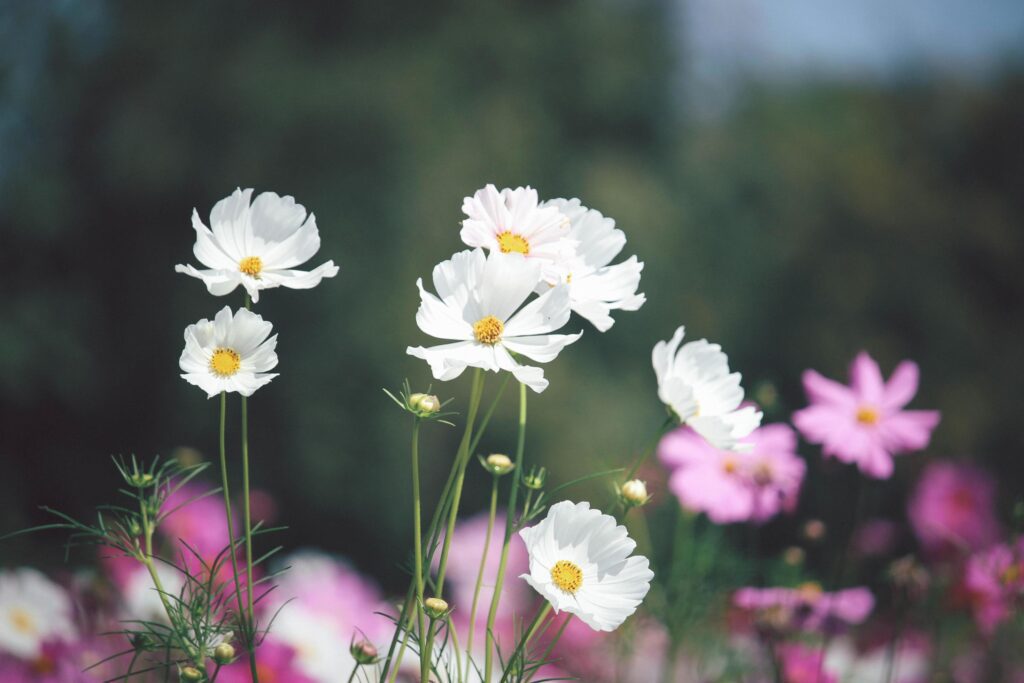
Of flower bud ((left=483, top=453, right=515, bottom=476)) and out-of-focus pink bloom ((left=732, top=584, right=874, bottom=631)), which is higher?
flower bud ((left=483, top=453, right=515, bottom=476))

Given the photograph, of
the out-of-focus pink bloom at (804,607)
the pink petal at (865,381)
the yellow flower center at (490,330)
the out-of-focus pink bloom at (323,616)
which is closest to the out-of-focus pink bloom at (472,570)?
the out-of-focus pink bloom at (323,616)

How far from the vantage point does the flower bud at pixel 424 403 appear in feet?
1.37

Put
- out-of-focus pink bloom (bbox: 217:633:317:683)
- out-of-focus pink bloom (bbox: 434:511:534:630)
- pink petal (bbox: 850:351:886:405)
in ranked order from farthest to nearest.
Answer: out-of-focus pink bloom (bbox: 434:511:534:630), pink petal (bbox: 850:351:886:405), out-of-focus pink bloom (bbox: 217:633:317:683)

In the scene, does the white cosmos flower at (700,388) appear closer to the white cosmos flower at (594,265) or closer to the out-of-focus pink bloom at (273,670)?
the white cosmos flower at (594,265)

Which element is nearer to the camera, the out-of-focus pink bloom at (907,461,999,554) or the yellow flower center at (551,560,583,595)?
the yellow flower center at (551,560,583,595)

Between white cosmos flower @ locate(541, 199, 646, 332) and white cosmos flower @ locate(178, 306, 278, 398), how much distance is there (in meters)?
0.15

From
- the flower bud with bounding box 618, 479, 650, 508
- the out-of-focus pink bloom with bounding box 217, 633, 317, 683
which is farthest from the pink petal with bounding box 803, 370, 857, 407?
the out-of-focus pink bloom with bounding box 217, 633, 317, 683

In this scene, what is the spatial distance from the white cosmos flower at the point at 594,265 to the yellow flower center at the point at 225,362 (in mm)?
168

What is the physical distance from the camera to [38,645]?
667 mm

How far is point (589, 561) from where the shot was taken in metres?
0.43

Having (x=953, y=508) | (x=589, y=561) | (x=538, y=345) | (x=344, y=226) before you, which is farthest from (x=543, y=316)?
(x=344, y=226)

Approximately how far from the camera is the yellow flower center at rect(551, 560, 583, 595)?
0.42m

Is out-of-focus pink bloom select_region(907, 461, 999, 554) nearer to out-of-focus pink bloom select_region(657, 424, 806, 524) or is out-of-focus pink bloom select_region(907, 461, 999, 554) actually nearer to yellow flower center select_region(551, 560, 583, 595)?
out-of-focus pink bloom select_region(657, 424, 806, 524)

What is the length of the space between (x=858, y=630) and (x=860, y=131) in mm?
3366
